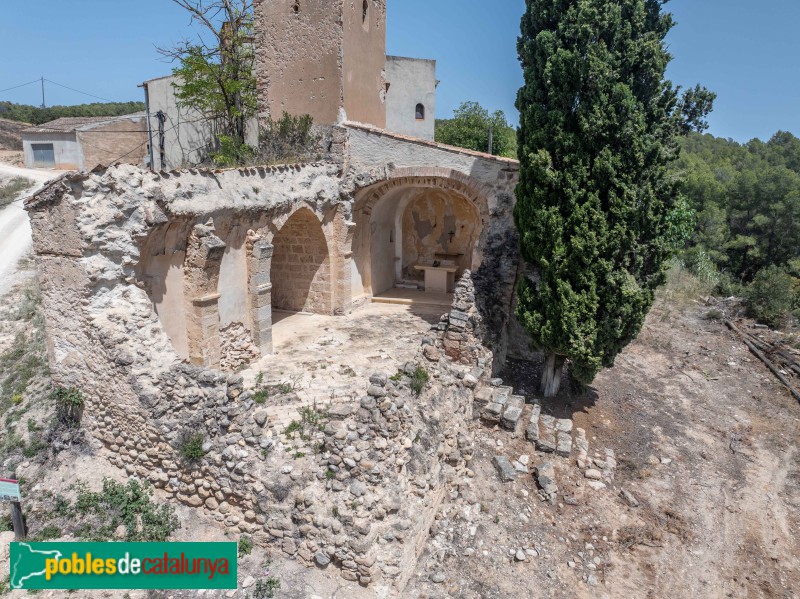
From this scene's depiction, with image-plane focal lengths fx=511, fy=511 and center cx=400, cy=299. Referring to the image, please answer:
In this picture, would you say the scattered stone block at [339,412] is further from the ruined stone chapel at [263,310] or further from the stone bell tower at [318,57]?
the stone bell tower at [318,57]

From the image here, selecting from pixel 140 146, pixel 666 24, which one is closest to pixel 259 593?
pixel 666 24

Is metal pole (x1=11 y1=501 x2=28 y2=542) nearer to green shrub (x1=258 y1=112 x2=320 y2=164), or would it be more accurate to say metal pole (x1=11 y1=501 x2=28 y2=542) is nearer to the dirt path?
the dirt path

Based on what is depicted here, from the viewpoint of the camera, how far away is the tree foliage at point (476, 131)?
2672 centimetres

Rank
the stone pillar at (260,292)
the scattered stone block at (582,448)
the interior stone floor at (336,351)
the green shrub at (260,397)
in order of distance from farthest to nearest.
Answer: the stone pillar at (260,292) → the scattered stone block at (582,448) → the interior stone floor at (336,351) → the green shrub at (260,397)

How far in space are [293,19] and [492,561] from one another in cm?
1239

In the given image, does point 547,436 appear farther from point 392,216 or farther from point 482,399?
→ point 392,216

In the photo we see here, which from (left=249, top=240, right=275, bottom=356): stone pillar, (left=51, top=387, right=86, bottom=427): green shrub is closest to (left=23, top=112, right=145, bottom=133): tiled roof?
(left=249, top=240, right=275, bottom=356): stone pillar

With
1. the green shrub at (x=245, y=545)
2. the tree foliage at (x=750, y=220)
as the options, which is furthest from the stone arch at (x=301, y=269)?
the tree foliage at (x=750, y=220)

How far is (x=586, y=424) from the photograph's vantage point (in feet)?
34.4

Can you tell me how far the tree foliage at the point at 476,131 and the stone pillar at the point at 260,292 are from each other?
736 inches

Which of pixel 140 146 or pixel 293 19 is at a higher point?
pixel 293 19

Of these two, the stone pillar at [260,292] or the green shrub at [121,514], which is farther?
the stone pillar at [260,292]

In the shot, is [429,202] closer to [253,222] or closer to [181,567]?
[253,222]

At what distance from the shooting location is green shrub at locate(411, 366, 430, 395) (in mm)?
8188
